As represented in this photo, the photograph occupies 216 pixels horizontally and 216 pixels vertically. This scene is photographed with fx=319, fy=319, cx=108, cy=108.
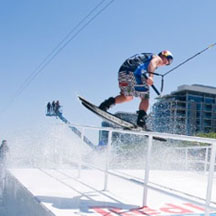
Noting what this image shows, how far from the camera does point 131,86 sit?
5.51 meters

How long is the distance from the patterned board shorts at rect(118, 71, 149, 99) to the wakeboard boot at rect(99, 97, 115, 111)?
308 millimetres

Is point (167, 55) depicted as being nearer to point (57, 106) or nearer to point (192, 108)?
point (57, 106)

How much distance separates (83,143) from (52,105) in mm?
16575

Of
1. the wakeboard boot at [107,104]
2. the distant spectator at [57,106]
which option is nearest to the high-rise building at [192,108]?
the distant spectator at [57,106]

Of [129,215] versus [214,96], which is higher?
[214,96]

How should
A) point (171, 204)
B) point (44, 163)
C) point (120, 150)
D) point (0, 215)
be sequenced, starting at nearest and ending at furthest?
point (171, 204), point (0, 215), point (44, 163), point (120, 150)

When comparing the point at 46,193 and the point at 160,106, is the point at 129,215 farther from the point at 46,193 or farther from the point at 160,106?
the point at 160,106

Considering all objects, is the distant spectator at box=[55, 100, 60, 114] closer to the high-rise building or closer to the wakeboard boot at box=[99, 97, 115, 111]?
the wakeboard boot at box=[99, 97, 115, 111]

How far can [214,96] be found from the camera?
3841 inches

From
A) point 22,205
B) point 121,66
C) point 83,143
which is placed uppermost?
point 121,66

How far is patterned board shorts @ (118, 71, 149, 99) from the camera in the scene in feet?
17.7

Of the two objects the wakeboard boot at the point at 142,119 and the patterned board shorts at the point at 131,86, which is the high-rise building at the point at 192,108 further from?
the wakeboard boot at the point at 142,119

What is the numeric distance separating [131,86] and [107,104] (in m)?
0.64

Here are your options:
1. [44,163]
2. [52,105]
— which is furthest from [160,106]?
[44,163]
